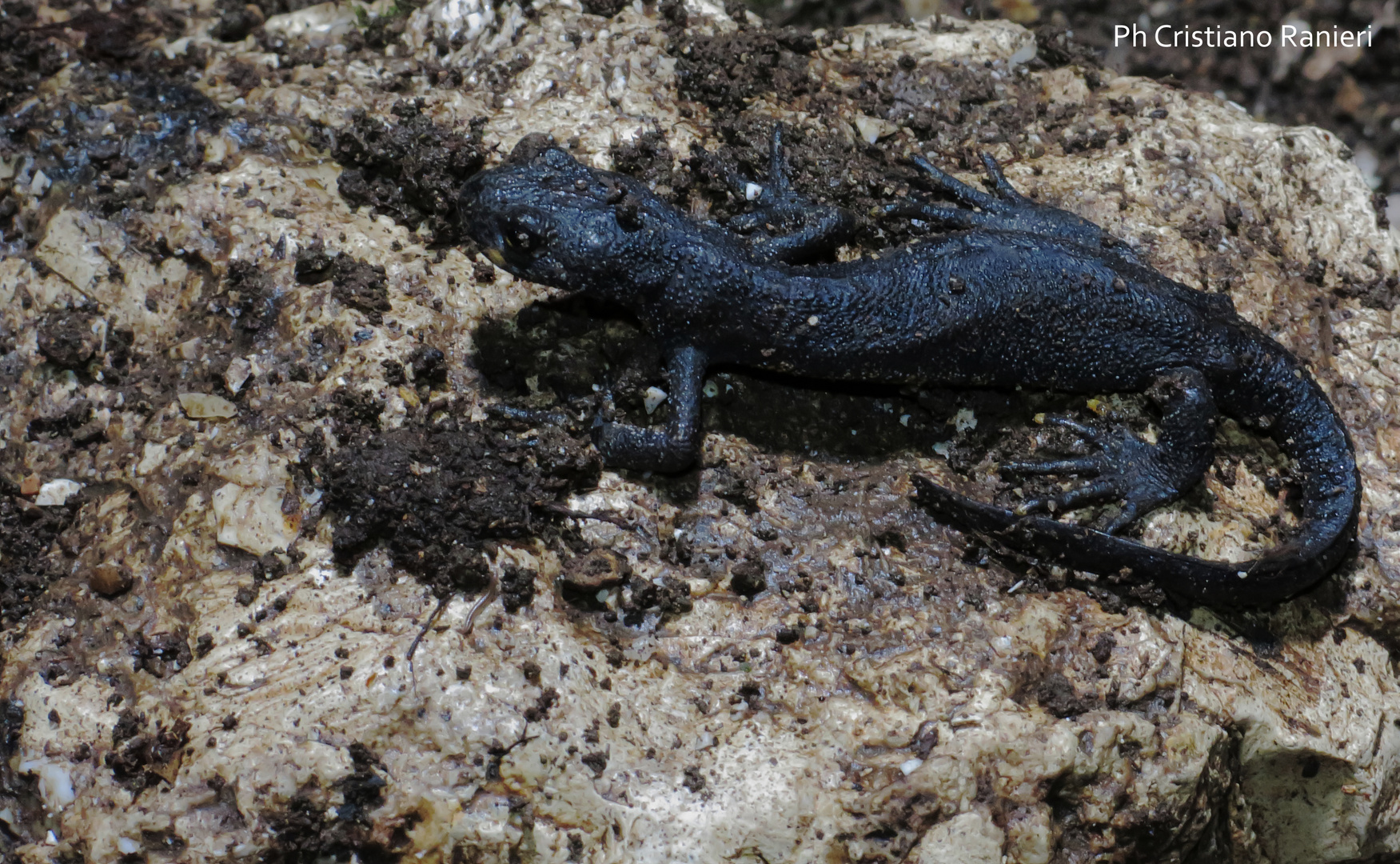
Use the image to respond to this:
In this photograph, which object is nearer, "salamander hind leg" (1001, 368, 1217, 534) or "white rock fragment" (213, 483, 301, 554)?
"white rock fragment" (213, 483, 301, 554)

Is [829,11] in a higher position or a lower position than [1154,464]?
higher

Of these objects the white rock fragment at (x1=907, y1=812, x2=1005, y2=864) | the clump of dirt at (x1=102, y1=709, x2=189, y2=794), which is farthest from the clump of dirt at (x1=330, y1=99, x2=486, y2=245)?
the white rock fragment at (x1=907, y1=812, x2=1005, y2=864)

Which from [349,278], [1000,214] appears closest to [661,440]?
[349,278]

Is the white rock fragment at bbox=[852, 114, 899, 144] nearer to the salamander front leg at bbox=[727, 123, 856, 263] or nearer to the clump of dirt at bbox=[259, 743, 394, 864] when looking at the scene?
the salamander front leg at bbox=[727, 123, 856, 263]

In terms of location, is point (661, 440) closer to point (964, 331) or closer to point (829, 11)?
point (964, 331)

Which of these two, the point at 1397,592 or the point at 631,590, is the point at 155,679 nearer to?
the point at 631,590

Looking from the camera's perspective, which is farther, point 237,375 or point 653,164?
point 653,164
